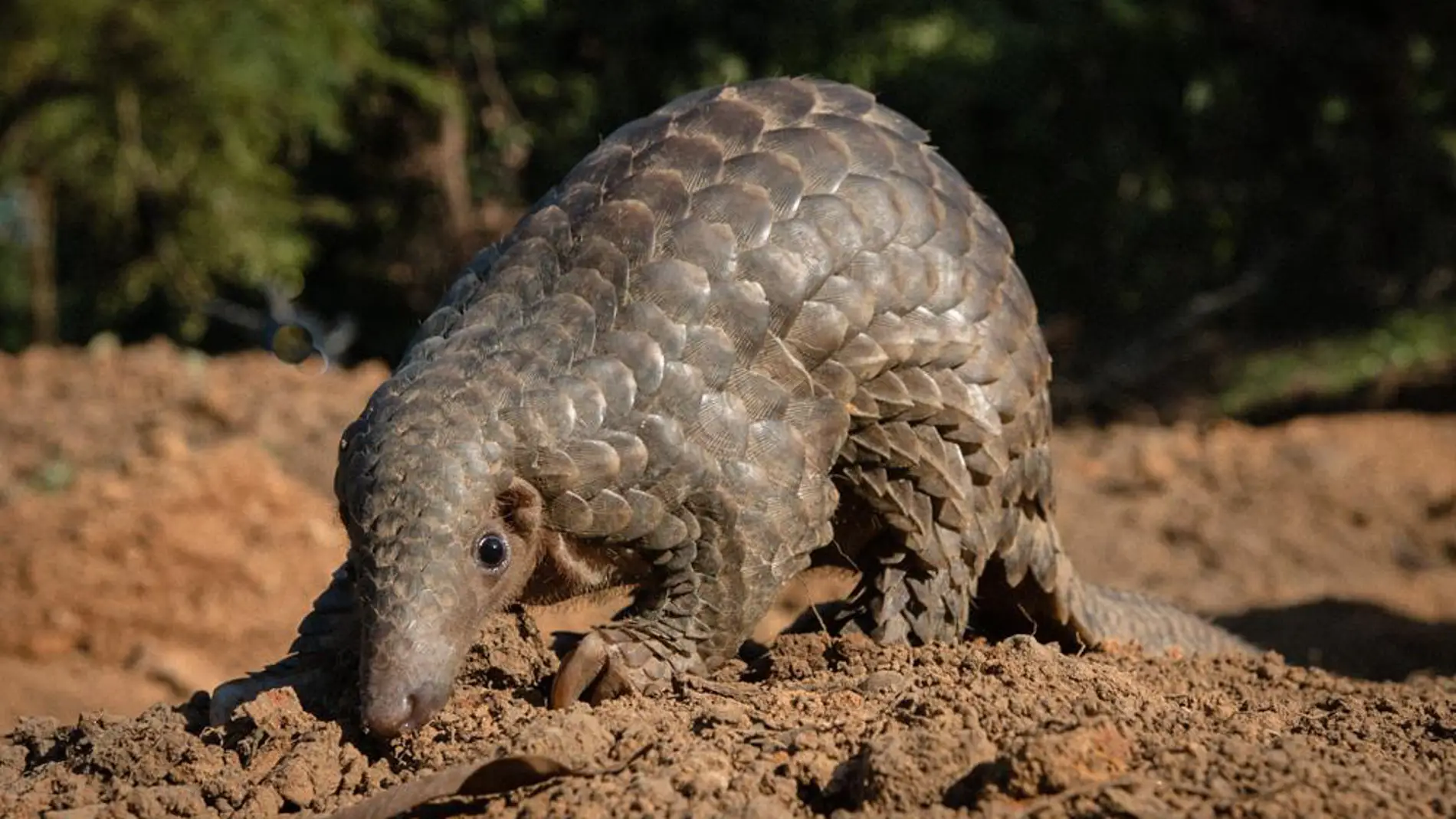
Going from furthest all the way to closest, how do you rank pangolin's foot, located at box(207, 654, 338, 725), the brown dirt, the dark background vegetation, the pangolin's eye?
the dark background vegetation → pangolin's foot, located at box(207, 654, 338, 725) → the pangolin's eye → the brown dirt

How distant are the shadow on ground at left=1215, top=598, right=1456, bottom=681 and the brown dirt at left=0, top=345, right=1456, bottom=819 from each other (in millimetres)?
20

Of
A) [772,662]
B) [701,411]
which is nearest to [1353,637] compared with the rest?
[772,662]

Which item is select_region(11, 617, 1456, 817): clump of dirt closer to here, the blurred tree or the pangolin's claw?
the pangolin's claw

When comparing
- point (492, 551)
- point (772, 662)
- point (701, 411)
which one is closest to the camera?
point (492, 551)

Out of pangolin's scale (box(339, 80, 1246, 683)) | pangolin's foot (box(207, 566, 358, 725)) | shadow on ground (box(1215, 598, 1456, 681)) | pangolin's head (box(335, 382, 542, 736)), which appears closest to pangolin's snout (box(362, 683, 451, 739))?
pangolin's head (box(335, 382, 542, 736))

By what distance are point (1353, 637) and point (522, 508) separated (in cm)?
434

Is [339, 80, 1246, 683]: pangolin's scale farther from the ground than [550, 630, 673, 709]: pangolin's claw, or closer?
farther from the ground

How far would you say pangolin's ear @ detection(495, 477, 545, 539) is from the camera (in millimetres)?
3752

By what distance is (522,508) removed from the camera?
12.4 ft

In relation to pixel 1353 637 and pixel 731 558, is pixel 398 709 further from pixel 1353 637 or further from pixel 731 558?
pixel 1353 637

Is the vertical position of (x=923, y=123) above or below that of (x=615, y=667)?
above

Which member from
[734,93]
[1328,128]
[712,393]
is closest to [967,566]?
[712,393]

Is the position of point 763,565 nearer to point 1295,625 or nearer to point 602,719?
point 602,719

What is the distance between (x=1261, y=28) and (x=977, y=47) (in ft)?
6.65
